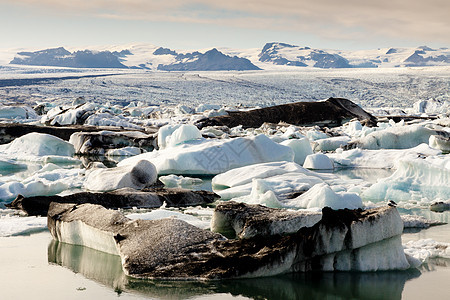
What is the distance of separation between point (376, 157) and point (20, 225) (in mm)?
9133

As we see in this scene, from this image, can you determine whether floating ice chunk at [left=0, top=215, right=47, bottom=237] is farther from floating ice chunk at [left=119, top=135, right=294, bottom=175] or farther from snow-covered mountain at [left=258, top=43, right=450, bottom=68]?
snow-covered mountain at [left=258, top=43, right=450, bottom=68]

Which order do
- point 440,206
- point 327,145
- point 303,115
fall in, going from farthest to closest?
point 303,115, point 327,145, point 440,206

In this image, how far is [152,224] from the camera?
15.3ft

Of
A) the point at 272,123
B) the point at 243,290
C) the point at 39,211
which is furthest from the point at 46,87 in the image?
the point at 243,290

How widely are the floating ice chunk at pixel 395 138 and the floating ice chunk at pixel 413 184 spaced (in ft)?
22.8

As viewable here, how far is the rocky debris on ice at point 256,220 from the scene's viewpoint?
5.09m

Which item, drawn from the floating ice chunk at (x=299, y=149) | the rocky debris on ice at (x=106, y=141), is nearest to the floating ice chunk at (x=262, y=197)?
the floating ice chunk at (x=299, y=149)

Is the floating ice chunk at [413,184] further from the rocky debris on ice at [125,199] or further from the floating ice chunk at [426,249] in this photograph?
the floating ice chunk at [426,249]

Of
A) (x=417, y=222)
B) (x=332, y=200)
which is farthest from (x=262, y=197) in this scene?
(x=417, y=222)

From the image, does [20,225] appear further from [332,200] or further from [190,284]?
[332,200]

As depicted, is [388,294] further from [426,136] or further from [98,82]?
[98,82]

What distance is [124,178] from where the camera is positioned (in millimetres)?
9000

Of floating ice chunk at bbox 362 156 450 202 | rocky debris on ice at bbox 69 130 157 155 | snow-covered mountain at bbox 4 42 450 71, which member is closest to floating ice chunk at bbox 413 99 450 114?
rocky debris on ice at bbox 69 130 157 155

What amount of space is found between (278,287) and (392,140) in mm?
12964
